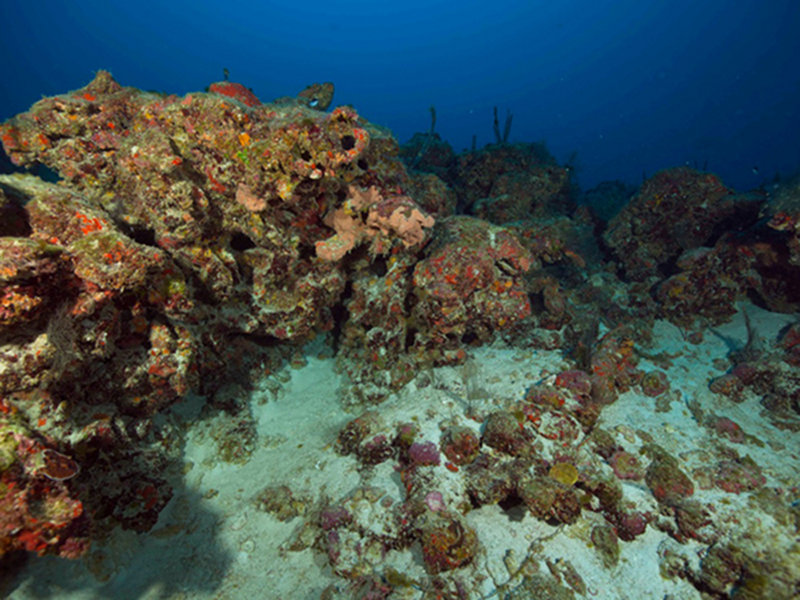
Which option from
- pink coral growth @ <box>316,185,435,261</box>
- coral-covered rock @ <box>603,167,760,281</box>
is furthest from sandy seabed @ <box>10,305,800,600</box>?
coral-covered rock @ <box>603,167,760,281</box>

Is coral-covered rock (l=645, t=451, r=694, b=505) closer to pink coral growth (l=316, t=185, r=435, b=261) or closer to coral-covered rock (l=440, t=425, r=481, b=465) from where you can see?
coral-covered rock (l=440, t=425, r=481, b=465)

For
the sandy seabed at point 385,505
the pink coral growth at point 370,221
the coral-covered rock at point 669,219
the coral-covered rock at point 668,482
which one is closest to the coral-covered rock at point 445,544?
the sandy seabed at point 385,505

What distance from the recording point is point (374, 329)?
Result: 263 inches

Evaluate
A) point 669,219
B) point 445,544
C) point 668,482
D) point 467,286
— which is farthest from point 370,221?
point 669,219

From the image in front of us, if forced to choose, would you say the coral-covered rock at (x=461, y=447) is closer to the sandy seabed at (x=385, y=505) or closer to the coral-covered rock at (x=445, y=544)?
the sandy seabed at (x=385, y=505)

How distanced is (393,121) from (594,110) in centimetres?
7975

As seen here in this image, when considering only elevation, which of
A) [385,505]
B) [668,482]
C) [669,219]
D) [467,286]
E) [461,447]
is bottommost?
[385,505]

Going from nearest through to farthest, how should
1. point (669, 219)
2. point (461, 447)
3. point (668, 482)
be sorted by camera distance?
1. point (668, 482)
2. point (461, 447)
3. point (669, 219)

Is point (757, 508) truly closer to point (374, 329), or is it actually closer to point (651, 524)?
point (651, 524)

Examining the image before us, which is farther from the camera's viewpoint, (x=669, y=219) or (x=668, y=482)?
(x=669, y=219)

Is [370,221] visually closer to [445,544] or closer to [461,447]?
[461,447]

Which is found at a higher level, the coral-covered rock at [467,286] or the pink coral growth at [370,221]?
the pink coral growth at [370,221]

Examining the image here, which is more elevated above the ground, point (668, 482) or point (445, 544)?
point (668, 482)

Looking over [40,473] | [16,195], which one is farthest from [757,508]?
[16,195]
